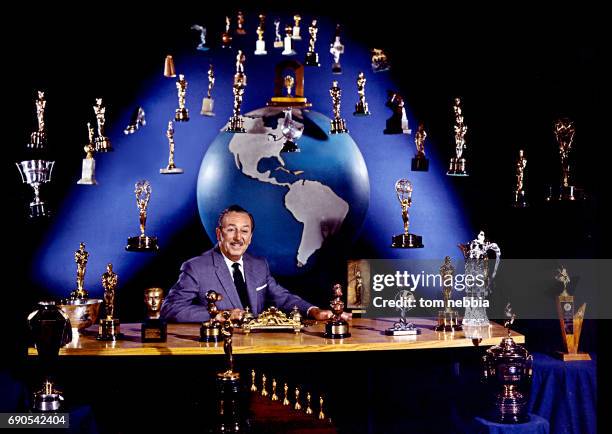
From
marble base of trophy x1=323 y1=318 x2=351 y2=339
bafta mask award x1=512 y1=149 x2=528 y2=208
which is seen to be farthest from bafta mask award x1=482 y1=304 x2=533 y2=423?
bafta mask award x1=512 y1=149 x2=528 y2=208

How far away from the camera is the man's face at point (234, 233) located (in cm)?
654

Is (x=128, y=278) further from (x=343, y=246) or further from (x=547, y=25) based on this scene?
(x=547, y=25)

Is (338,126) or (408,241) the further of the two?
(338,126)

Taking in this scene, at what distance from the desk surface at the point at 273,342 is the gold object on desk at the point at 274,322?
0.05m

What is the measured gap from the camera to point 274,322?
5930 mm

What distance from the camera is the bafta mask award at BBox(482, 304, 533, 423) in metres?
4.85

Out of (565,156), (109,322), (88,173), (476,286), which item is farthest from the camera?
(88,173)

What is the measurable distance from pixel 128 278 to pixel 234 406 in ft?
9.63

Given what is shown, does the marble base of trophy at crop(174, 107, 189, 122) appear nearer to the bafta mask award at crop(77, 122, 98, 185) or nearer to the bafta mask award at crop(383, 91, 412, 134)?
the bafta mask award at crop(77, 122, 98, 185)

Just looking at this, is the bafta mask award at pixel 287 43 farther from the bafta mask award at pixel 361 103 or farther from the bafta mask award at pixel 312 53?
the bafta mask award at pixel 361 103

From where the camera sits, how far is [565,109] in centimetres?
649

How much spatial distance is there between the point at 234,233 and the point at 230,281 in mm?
385

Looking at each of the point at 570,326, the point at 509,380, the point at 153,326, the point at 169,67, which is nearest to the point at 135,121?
the point at 169,67

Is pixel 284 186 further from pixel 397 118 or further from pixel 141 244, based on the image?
pixel 141 244
